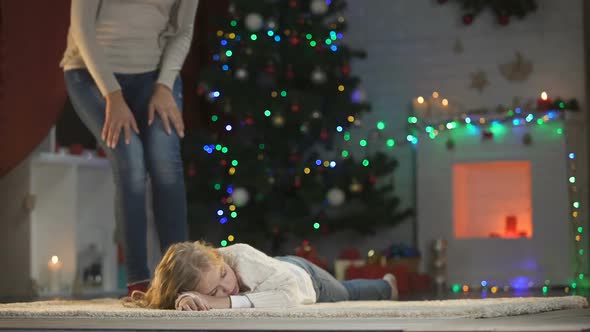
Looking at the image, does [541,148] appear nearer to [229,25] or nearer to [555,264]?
[555,264]

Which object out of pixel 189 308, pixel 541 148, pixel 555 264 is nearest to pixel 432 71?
pixel 541 148

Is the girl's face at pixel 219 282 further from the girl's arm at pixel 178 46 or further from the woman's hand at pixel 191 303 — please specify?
the girl's arm at pixel 178 46

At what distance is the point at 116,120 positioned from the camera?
3.45 metres

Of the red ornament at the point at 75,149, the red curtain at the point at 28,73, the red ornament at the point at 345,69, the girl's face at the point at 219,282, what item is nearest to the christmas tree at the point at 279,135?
the red ornament at the point at 345,69

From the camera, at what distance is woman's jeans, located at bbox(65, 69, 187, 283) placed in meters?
3.45

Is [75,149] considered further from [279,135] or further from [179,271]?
[179,271]

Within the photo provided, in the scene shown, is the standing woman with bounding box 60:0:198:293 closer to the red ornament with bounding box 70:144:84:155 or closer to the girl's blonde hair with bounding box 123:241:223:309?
the girl's blonde hair with bounding box 123:241:223:309

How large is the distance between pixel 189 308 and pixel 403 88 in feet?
13.4

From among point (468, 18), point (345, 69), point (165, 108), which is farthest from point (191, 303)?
point (468, 18)

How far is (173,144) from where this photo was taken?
3.56 metres

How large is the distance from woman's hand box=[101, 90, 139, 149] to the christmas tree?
2530 mm

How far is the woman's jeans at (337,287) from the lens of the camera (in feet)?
11.4

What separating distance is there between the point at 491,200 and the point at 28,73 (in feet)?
9.06

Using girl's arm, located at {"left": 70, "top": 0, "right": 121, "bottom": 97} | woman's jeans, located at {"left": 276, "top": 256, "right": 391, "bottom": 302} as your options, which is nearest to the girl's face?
woman's jeans, located at {"left": 276, "top": 256, "right": 391, "bottom": 302}
